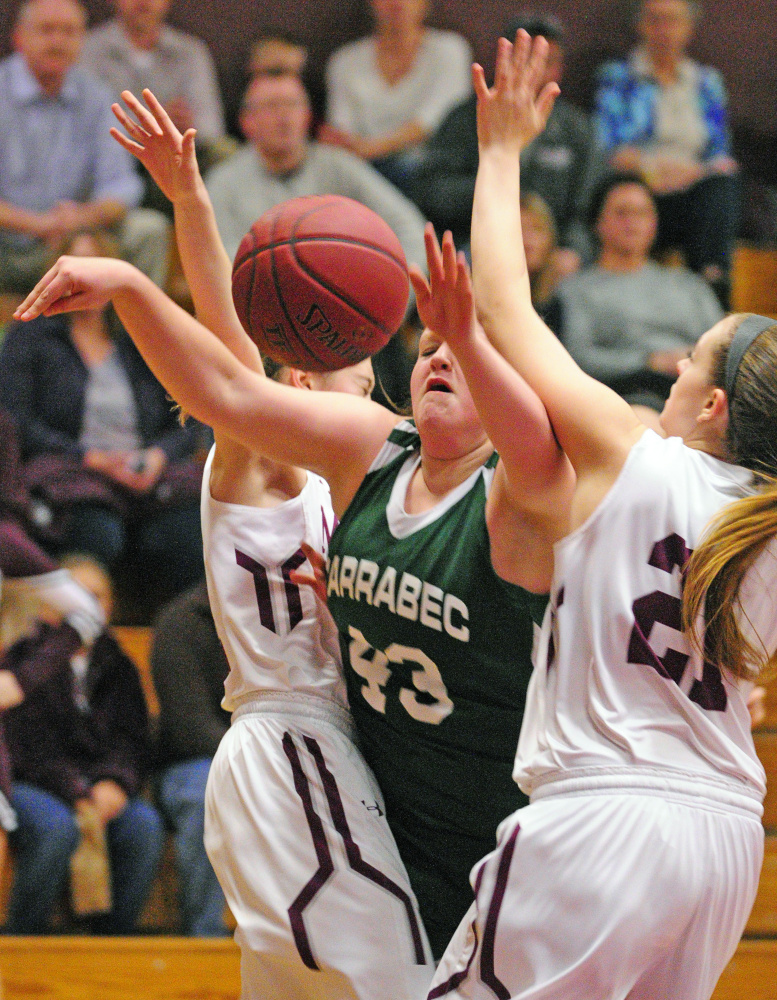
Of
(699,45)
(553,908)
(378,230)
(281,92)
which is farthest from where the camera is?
(699,45)

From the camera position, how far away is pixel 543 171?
21.3ft

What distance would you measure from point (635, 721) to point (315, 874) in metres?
0.86

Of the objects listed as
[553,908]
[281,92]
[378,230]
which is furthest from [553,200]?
[553,908]

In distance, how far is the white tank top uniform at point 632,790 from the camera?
6.94 feet

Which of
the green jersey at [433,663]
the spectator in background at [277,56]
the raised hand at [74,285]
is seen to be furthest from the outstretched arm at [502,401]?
the spectator in background at [277,56]

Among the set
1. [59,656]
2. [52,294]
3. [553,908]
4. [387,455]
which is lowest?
[59,656]

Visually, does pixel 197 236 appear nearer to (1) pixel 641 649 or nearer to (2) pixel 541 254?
(1) pixel 641 649

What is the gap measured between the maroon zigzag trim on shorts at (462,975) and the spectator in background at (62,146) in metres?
4.64

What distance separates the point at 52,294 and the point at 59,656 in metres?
2.61

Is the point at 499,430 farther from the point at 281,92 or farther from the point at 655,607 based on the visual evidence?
the point at 281,92

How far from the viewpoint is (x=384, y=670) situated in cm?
266

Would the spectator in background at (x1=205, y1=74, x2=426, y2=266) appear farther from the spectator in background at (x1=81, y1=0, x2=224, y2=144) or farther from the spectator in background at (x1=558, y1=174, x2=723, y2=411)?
the spectator in background at (x1=558, y1=174, x2=723, y2=411)

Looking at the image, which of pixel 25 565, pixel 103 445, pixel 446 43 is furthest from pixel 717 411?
pixel 446 43

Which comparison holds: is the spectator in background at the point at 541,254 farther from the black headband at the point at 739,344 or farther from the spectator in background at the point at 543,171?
the black headband at the point at 739,344
